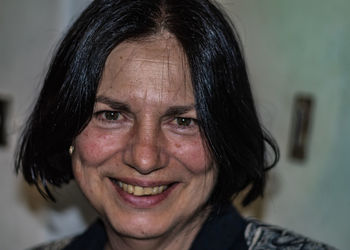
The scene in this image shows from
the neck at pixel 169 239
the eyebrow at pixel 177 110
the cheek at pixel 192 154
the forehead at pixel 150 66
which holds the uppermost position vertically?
the forehead at pixel 150 66

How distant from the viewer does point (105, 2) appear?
1247 mm

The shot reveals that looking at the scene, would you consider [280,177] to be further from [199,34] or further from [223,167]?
[199,34]

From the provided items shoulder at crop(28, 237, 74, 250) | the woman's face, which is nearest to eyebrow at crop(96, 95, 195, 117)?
the woman's face

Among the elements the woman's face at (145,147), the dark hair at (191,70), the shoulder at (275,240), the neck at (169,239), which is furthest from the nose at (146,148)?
the shoulder at (275,240)

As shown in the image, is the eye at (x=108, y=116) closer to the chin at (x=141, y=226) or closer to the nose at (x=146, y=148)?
the nose at (x=146, y=148)

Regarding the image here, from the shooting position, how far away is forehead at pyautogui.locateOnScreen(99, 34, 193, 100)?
3.81 ft

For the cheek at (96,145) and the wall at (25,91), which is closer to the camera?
the cheek at (96,145)

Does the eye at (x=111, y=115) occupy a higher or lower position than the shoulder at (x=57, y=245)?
higher

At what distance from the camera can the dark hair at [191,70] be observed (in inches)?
47.0

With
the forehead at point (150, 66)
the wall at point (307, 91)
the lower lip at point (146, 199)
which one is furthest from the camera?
the wall at point (307, 91)

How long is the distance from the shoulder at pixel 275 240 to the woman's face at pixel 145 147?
0.16m

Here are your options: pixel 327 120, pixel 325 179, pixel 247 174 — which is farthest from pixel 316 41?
pixel 247 174

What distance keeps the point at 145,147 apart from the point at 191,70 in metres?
0.19

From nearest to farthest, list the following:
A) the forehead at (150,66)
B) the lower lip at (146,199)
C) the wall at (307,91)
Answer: the forehead at (150,66)
the lower lip at (146,199)
the wall at (307,91)
